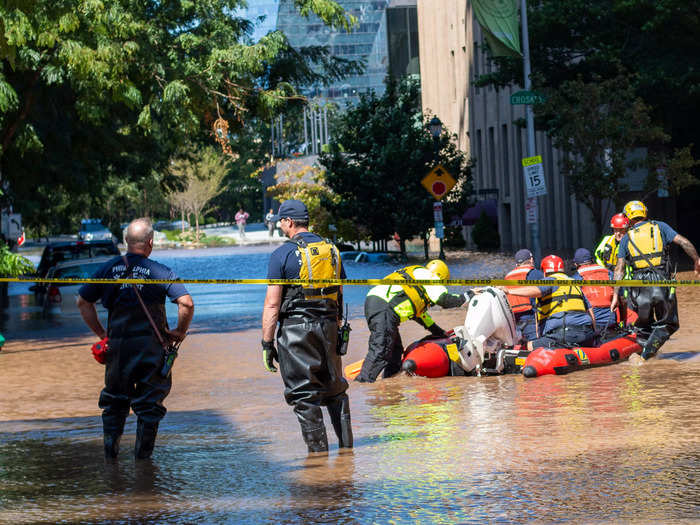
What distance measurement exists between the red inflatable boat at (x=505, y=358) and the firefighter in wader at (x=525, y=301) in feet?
2.81

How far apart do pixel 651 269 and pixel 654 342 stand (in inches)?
32.0

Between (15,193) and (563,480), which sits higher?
(15,193)

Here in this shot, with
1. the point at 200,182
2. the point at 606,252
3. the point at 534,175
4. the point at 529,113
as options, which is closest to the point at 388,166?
the point at 529,113

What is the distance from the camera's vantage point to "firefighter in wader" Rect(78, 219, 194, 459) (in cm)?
852

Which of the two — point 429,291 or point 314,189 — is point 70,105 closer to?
point 429,291

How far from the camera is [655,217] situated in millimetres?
40312

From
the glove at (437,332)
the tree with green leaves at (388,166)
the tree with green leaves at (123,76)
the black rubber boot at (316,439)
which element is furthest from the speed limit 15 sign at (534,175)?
the black rubber boot at (316,439)

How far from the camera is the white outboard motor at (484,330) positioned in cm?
1303

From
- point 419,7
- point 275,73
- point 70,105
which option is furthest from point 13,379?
point 419,7

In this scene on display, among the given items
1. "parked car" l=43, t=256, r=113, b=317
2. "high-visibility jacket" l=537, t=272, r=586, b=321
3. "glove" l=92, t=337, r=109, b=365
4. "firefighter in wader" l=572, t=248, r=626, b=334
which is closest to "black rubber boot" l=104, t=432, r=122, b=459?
"glove" l=92, t=337, r=109, b=365

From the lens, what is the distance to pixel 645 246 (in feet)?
44.6

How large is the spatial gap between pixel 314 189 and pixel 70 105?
128 feet

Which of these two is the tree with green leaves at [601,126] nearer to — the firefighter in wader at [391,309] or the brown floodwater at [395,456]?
the brown floodwater at [395,456]

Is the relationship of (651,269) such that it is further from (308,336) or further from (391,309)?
(308,336)
